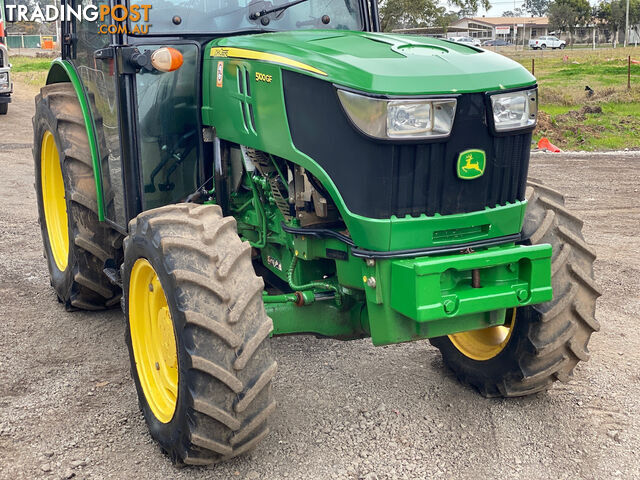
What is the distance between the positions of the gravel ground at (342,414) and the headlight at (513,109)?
5.04 ft

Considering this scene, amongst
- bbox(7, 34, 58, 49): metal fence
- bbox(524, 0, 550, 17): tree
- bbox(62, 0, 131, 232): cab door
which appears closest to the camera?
bbox(62, 0, 131, 232): cab door

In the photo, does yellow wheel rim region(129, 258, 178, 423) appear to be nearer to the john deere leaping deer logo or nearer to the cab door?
the cab door

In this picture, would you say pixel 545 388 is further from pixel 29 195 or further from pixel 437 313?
pixel 29 195

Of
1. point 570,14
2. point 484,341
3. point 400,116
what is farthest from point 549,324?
point 570,14

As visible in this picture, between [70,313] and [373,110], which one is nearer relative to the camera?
[373,110]

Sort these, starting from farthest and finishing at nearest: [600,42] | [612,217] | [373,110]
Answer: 1. [600,42]
2. [612,217]
3. [373,110]

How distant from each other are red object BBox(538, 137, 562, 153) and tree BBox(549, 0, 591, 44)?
2480 inches

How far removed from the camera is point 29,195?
9562 mm

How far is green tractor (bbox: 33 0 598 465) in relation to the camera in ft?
11.1

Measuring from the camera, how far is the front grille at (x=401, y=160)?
3.41 m

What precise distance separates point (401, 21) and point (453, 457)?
27933mm

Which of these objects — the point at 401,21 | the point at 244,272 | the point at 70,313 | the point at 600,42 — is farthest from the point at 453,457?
the point at 600,42

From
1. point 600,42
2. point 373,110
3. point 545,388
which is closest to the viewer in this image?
point 373,110

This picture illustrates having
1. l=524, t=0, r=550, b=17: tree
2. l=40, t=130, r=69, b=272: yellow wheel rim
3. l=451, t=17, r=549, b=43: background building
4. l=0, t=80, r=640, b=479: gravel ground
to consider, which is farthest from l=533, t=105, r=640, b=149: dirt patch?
l=524, t=0, r=550, b=17: tree
